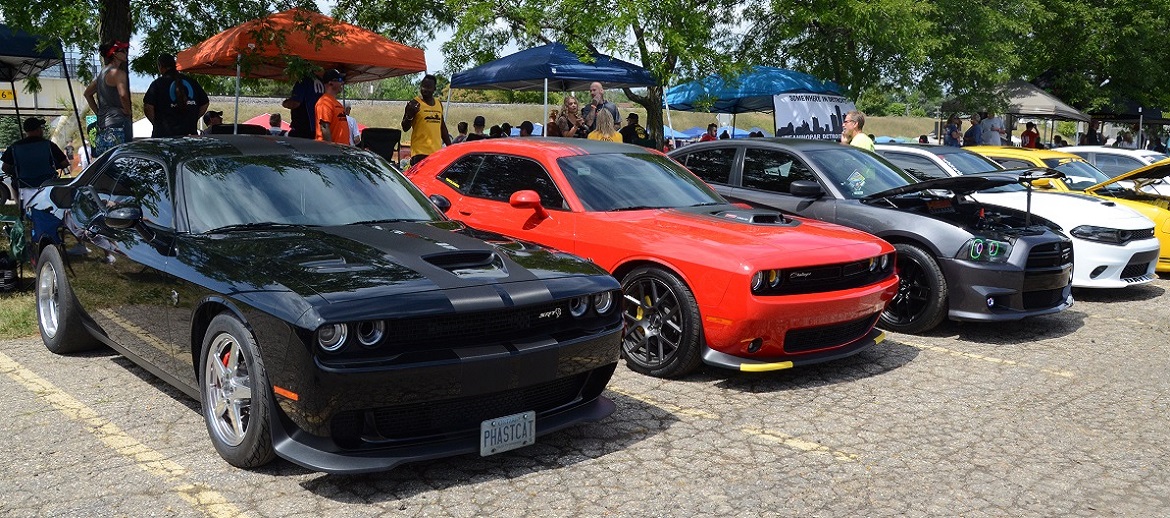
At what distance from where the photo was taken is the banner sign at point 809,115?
16516 mm

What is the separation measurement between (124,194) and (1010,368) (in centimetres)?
568

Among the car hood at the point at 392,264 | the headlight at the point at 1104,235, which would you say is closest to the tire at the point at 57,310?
the car hood at the point at 392,264

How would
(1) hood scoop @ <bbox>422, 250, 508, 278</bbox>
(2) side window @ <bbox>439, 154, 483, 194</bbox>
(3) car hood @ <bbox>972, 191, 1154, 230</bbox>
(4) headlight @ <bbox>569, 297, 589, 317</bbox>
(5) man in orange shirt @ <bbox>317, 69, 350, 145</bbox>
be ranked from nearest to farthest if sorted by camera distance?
(1) hood scoop @ <bbox>422, 250, 508, 278</bbox> → (4) headlight @ <bbox>569, 297, 589, 317</bbox> → (2) side window @ <bbox>439, 154, 483, 194</bbox> → (3) car hood @ <bbox>972, 191, 1154, 230</bbox> → (5) man in orange shirt @ <bbox>317, 69, 350, 145</bbox>

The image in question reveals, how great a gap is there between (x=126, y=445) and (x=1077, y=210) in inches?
342

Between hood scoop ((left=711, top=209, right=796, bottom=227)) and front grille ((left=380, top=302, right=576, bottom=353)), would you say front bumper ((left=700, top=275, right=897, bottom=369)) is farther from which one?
front grille ((left=380, top=302, right=576, bottom=353))

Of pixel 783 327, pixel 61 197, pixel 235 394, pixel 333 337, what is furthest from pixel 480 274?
pixel 61 197

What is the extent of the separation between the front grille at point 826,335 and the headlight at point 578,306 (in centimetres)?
173

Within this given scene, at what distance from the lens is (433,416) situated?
409 centimetres

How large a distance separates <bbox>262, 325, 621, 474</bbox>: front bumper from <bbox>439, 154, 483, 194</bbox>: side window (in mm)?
3399

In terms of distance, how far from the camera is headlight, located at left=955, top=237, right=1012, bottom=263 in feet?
24.1

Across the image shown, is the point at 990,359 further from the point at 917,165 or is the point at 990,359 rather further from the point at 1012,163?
the point at 1012,163

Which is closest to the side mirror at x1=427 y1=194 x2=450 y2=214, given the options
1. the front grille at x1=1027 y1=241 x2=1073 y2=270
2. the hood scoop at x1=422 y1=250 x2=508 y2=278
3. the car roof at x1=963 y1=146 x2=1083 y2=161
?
the hood scoop at x1=422 y1=250 x2=508 y2=278

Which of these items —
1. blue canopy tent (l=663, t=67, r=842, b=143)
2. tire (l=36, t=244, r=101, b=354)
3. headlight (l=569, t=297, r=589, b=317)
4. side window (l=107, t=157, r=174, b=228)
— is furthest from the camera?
blue canopy tent (l=663, t=67, r=842, b=143)

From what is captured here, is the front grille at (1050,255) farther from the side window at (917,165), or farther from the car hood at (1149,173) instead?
the car hood at (1149,173)
